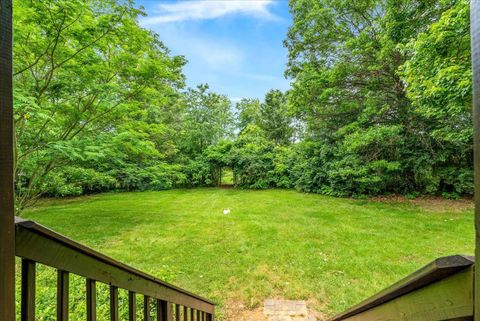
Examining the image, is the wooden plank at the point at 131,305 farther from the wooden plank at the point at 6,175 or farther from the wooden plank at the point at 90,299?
the wooden plank at the point at 6,175

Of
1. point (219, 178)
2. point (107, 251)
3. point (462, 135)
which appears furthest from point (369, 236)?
point (219, 178)

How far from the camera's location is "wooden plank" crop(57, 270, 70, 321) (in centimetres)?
71

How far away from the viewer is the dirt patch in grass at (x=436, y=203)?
659cm

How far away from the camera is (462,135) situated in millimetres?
5941

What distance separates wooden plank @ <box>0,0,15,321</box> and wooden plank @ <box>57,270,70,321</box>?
0.18m

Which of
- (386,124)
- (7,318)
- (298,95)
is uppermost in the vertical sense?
(298,95)

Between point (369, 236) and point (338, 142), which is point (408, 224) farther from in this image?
point (338, 142)

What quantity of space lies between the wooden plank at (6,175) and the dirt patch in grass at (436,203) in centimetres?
844

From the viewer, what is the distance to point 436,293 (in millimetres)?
567

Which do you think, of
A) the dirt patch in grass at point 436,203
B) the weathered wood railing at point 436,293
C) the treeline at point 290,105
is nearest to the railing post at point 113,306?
the weathered wood railing at point 436,293

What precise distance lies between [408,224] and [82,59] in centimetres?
752

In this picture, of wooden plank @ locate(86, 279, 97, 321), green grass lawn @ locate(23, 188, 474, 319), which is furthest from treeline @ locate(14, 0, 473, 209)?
wooden plank @ locate(86, 279, 97, 321)

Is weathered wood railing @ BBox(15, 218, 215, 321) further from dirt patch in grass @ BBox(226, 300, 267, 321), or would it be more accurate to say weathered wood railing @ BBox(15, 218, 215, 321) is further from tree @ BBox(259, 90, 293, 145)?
tree @ BBox(259, 90, 293, 145)

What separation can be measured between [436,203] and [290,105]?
5878mm
